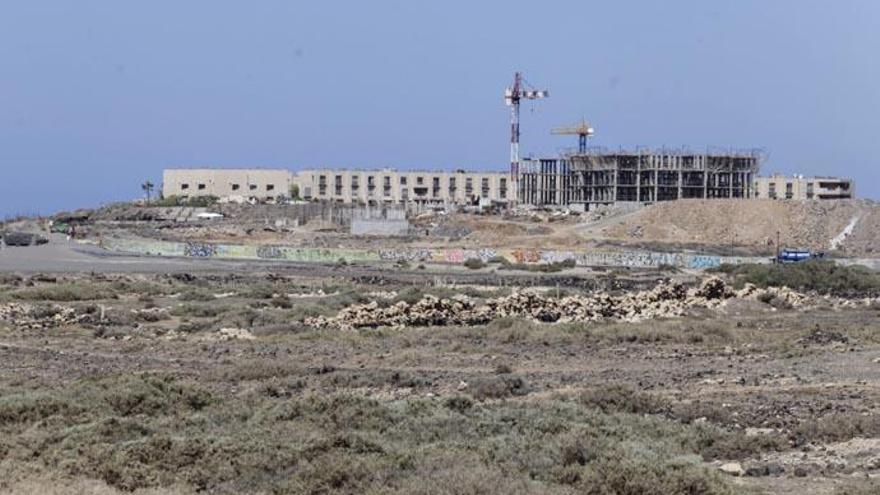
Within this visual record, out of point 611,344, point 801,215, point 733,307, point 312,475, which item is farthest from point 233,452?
point 801,215

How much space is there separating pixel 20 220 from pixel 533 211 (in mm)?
69852

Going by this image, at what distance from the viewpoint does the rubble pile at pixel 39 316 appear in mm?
35812

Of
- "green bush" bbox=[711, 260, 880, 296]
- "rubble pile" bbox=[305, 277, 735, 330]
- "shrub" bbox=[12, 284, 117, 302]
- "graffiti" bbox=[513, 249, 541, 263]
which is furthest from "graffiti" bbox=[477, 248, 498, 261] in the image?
"rubble pile" bbox=[305, 277, 735, 330]

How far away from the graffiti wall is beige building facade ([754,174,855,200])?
108282mm

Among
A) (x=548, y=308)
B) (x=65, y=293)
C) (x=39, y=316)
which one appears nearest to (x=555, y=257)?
(x=65, y=293)

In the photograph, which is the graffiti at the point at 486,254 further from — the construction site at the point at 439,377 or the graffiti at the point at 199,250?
the graffiti at the point at 199,250

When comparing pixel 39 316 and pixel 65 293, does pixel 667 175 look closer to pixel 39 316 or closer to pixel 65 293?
pixel 65 293

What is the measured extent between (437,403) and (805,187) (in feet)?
588

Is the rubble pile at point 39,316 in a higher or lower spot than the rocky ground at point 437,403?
lower

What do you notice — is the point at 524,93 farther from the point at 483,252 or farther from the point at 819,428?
the point at 819,428

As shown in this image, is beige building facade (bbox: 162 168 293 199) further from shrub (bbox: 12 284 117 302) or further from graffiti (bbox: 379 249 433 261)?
shrub (bbox: 12 284 117 302)

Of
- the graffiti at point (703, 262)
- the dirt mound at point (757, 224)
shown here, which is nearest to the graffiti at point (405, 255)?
the graffiti at point (703, 262)

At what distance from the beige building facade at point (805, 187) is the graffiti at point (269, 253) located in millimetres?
114259

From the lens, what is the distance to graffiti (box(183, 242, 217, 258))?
285 feet
